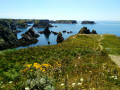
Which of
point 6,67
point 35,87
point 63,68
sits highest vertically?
point 35,87

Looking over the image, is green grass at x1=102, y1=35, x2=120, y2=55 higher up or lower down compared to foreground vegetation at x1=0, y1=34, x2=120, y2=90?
lower down

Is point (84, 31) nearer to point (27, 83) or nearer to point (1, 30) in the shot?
point (1, 30)

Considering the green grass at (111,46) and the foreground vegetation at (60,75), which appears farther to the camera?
the green grass at (111,46)

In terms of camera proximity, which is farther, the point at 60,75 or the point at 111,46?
the point at 111,46

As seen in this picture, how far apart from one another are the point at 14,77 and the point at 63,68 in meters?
3.17

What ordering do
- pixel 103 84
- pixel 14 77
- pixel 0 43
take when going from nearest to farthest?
1. pixel 103 84
2. pixel 14 77
3. pixel 0 43

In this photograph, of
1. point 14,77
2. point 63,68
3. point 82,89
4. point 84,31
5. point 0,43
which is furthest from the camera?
point 84,31

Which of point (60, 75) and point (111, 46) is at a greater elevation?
point (60, 75)

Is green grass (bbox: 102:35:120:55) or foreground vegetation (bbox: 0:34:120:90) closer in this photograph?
foreground vegetation (bbox: 0:34:120:90)

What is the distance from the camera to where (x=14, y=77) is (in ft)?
19.5

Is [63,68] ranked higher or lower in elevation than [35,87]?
lower

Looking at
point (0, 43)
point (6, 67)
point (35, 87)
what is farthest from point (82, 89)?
point (0, 43)

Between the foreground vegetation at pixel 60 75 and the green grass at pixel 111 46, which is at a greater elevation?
the foreground vegetation at pixel 60 75

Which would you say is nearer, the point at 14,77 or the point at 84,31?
the point at 14,77
